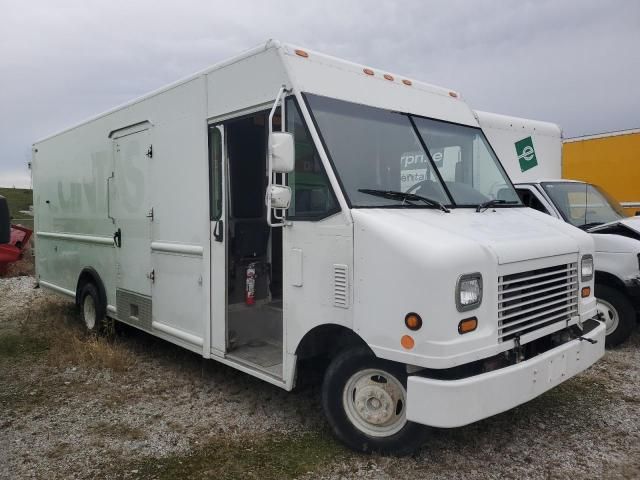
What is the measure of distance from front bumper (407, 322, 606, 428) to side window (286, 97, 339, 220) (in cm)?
129

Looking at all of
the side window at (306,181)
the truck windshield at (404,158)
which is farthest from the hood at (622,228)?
the side window at (306,181)

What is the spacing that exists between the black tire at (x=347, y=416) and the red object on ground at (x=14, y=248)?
1194cm

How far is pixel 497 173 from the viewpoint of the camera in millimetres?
4883

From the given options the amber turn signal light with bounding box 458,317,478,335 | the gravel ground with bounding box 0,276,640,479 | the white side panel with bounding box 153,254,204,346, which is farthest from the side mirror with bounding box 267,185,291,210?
the gravel ground with bounding box 0,276,640,479

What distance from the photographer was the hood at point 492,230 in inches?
134

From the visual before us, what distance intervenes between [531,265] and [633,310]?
3300 mm

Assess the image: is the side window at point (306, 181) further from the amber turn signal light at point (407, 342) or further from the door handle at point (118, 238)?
the door handle at point (118, 238)

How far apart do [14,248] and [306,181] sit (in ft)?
40.5

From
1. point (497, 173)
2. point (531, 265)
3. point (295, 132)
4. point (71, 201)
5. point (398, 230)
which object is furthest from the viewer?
point (71, 201)

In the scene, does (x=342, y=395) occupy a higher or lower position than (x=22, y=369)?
higher

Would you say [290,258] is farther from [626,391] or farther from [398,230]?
[626,391]

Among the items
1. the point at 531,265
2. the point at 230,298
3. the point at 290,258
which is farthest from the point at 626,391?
the point at 230,298

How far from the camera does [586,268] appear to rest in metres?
4.36

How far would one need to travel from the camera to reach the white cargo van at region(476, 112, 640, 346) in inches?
242
